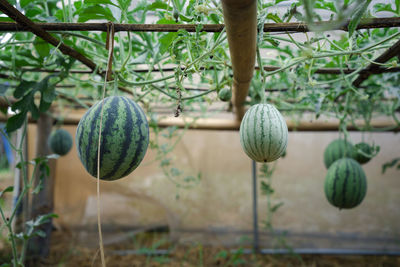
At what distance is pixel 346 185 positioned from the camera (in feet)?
6.51

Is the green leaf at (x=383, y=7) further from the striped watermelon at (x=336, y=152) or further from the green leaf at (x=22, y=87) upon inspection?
the green leaf at (x=22, y=87)

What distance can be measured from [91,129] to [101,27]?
338 millimetres

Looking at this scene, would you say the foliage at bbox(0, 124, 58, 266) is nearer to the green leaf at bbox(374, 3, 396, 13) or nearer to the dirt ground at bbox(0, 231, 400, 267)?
the dirt ground at bbox(0, 231, 400, 267)

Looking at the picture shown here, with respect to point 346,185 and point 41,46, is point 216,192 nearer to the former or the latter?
point 346,185

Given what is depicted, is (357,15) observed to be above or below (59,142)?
above

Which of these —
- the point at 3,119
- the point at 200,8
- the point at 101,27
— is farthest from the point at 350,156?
the point at 3,119

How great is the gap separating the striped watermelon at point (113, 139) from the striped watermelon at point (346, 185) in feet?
4.53

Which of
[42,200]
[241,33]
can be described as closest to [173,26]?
[241,33]

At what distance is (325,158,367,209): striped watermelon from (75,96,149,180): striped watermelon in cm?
138

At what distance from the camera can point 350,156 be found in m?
2.27

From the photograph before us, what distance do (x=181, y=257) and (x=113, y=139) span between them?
2778mm

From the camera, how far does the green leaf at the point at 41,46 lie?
4.71 feet

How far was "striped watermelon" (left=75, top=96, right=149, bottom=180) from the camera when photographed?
3.28 ft

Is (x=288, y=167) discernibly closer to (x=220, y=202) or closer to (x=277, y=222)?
(x=277, y=222)
